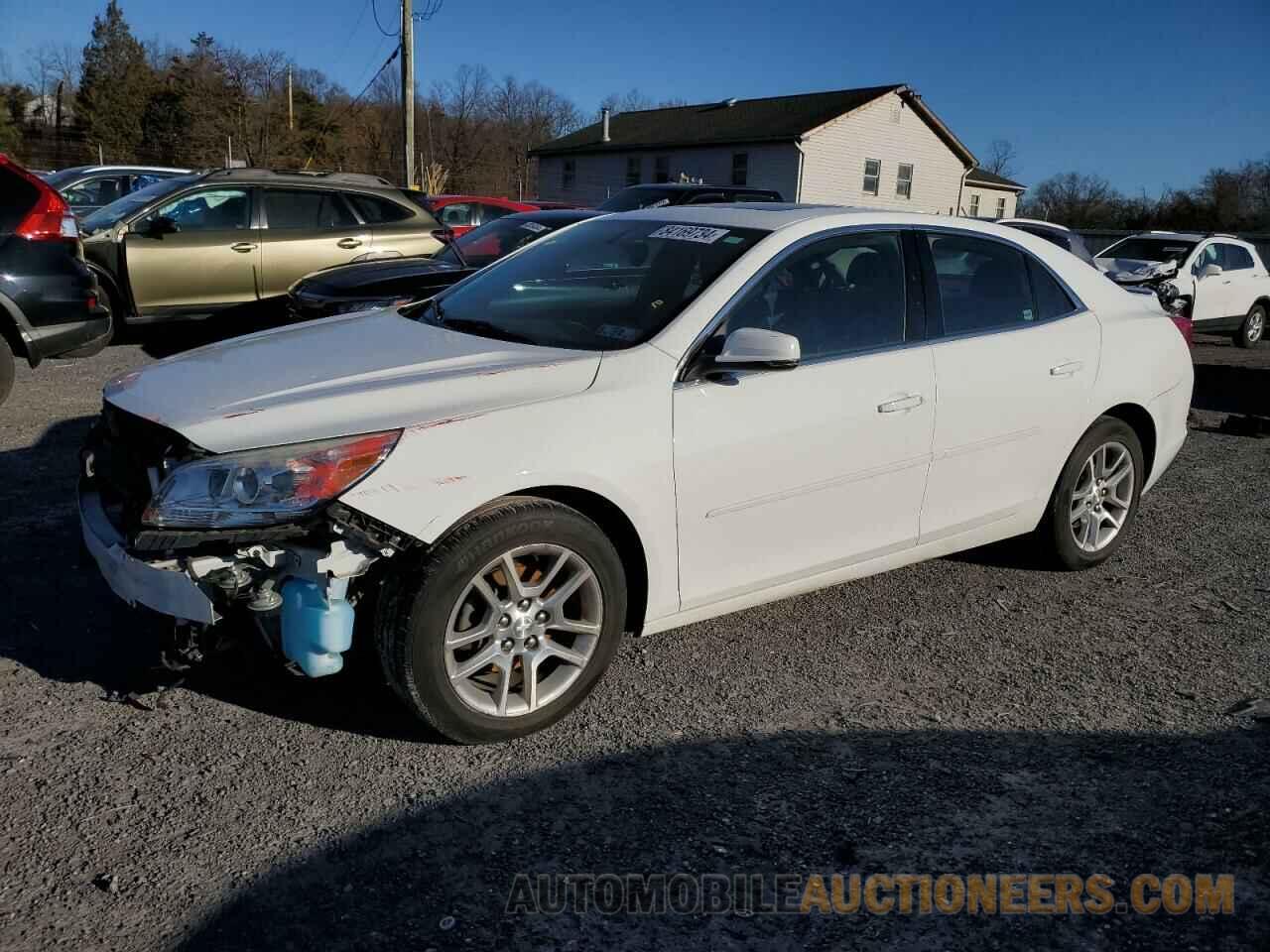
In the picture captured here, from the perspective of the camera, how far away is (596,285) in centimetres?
406

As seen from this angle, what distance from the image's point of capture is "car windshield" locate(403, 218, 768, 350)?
12.2 feet

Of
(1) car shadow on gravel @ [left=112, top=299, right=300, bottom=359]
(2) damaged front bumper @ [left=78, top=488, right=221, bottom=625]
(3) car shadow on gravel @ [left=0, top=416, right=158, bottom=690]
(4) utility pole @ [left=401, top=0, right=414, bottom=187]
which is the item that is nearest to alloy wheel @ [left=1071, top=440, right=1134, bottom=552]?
(2) damaged front bumper @ [left=78, top=488, right=221, bottom=625]

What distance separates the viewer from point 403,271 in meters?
8.20

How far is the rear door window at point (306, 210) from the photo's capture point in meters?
10.2

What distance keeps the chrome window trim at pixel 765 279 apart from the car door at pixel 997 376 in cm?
18

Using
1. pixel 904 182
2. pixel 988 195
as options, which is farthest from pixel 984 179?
pixel 904 182

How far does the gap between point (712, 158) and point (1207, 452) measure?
3583 centimetres

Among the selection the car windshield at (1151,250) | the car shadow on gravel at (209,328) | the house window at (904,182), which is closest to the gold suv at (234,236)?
the car shadow on gravel at (209,328)

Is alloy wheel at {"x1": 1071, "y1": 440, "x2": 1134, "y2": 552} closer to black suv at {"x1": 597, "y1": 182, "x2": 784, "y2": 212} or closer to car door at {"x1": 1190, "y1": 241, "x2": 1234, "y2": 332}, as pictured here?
black suv at {"x1": 597, "y1": 182, "x2": 784, "y2": 212}

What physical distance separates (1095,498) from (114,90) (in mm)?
54015

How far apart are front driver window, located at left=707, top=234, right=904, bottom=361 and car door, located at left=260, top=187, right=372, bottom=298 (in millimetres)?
7439

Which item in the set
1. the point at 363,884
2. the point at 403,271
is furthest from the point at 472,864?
the point at 403,271

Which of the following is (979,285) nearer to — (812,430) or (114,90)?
(812,430)

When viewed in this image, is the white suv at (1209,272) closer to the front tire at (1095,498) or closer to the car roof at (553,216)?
the car roof at (553,216)
